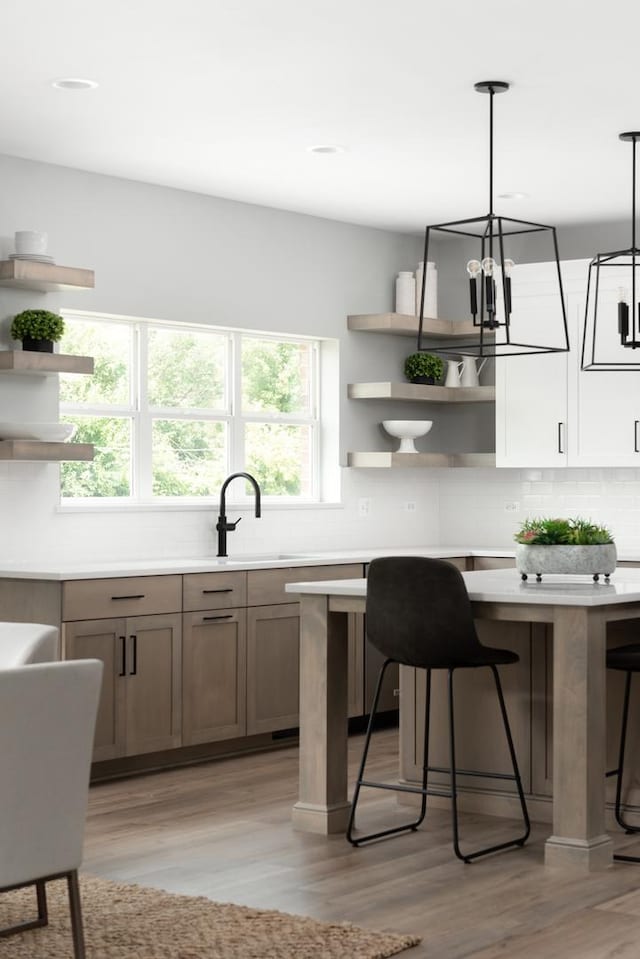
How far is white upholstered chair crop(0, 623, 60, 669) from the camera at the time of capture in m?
3.71

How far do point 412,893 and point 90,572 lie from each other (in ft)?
7.05

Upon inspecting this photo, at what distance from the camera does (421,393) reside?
7785 mm

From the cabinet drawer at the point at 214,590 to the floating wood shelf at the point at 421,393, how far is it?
1.68m

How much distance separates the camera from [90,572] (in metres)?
5.65

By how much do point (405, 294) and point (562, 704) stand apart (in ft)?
12.8

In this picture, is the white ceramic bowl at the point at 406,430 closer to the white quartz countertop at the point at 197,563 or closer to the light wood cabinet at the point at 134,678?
the white quartz countertop at the point at 197,563

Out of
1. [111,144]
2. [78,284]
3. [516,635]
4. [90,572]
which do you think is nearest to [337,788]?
[516,635]

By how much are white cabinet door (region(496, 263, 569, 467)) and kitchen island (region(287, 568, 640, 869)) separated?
263cm

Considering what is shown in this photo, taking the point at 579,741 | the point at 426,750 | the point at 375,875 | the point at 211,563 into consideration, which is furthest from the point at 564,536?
the point at 211,563

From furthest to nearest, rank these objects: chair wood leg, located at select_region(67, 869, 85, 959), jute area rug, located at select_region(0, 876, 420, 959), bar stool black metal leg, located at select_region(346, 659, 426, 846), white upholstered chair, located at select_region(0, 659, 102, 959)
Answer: bar stool black metal leg, located at select_region(346, 659, 426, 846)
jute area rug, located at select_region(0, 876, 420, 959)
chair wood leg, located at select_region(67, 869, 85, 959)
white upholstered chair, located at select_region(0, 659, 102, 959)

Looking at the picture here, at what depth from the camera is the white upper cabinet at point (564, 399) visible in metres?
7.23

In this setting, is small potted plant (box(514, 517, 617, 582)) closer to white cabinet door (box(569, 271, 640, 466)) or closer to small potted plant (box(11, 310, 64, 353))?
small potted plant (box(11, 310, 64, 353))

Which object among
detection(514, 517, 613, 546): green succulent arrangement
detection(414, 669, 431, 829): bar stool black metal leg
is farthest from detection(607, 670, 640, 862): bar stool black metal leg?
detection(414, 669, 431, 829): bar stool black metal leg

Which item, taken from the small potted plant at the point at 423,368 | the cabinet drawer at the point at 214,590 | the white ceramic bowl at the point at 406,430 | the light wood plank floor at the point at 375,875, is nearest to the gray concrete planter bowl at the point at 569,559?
the light wood plank floor at the point at 375,875
